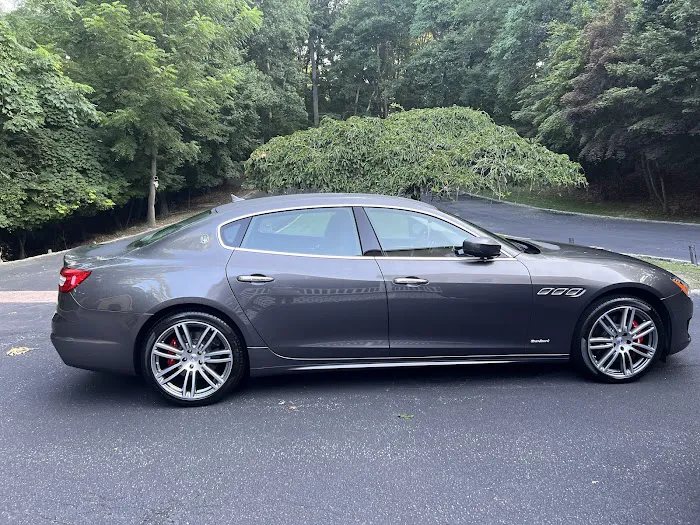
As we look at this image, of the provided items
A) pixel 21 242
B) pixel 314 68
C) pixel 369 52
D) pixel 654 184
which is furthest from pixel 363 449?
pixel 314 68

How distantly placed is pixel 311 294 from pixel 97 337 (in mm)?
1493

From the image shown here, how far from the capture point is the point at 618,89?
19.7 meters

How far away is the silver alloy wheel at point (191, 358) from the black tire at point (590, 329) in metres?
2.55

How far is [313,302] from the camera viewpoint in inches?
146

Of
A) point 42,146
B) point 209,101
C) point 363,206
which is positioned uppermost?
point 209,101

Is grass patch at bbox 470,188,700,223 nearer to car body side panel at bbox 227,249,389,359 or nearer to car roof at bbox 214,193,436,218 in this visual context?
car roof at bbox 214,193,436,218

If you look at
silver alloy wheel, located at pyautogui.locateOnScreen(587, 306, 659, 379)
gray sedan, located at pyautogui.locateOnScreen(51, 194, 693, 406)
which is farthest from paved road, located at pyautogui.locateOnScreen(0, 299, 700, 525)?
gray sedan, located at pyautogui.locateOnScreen(51, 194, 693, 406)

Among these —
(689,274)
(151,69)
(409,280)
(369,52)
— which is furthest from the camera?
(369,52)

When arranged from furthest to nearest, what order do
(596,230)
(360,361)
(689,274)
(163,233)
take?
(596,230) < (689,274) < (163,233) < (360,361)

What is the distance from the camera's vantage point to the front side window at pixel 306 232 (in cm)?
383

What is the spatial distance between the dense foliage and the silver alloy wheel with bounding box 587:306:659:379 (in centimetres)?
502

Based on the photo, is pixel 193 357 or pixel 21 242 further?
pixel 21 242

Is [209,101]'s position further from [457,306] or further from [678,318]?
[678,318]

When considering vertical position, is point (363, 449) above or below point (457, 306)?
below
